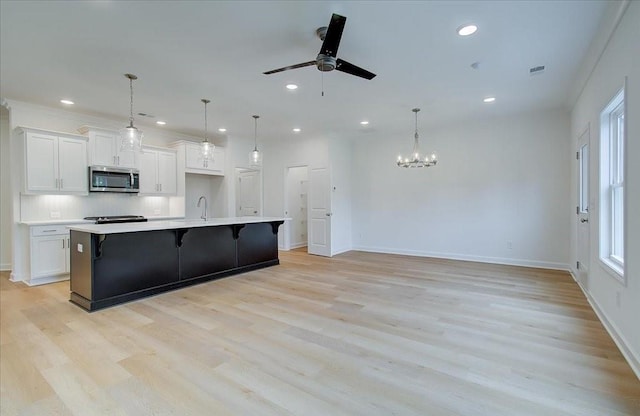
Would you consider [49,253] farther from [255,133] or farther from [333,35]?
[333,35]

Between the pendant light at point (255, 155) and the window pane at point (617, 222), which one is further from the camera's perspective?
the pendant light at point (255, 155)

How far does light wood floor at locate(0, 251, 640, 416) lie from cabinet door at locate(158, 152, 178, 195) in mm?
2774

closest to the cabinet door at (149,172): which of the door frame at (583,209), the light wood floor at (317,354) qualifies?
the light wood floor at (317,354)

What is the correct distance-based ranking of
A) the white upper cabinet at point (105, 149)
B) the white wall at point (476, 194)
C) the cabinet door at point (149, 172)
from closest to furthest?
the white upper cabinet at point (105, 149)
the white wall at point (476, 194)
the cabinet door at point (149, 172)

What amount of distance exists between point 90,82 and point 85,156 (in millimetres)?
1865

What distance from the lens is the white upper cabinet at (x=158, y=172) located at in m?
6.23

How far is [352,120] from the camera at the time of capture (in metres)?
6.12

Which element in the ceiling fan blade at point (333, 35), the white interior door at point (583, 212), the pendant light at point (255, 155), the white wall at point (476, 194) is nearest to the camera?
the ceiling fan blade at point (333, 35)

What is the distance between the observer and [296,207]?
8.75 metres

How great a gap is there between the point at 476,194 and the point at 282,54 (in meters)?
4.83

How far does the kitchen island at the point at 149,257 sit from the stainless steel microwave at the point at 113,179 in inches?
63.2

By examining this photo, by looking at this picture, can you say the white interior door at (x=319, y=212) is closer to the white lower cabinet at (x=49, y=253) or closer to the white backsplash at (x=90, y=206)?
the white backsplash at (x=90, y=206)

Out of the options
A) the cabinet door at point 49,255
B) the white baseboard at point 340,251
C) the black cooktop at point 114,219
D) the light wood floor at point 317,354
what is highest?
the black cooktop at point 114,219

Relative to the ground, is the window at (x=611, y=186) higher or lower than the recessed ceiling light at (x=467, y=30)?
lower
